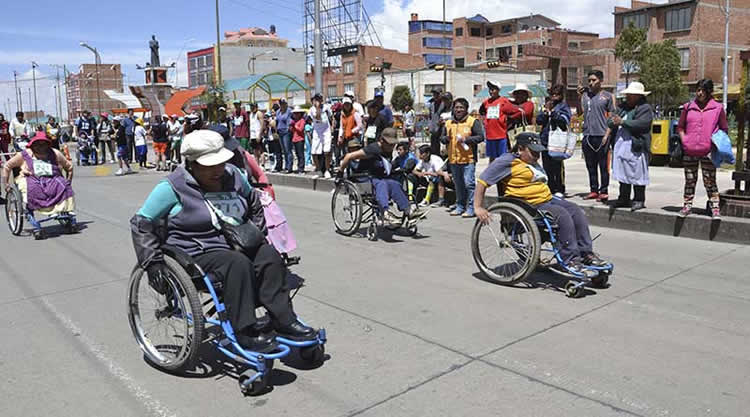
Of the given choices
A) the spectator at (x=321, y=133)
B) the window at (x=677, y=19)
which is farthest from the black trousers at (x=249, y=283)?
the window at (x=677, y=19)

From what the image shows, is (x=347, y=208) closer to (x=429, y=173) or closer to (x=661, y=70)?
(x=429, y=173)

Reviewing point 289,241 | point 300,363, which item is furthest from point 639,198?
point 300,363

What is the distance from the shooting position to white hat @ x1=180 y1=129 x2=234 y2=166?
4148mm

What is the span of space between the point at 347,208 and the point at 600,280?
4017 millimetres

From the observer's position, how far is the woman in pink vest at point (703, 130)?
8039 mm

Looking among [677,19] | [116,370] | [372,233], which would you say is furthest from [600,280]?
[677,19]

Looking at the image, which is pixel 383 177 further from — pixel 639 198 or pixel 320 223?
pixel 639 198

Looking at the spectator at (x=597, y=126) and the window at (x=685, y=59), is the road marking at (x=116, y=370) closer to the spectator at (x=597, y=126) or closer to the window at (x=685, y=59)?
the spectator at (x=597, y=126)

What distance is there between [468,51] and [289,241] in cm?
9520

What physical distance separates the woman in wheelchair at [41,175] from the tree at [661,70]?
4694 cm

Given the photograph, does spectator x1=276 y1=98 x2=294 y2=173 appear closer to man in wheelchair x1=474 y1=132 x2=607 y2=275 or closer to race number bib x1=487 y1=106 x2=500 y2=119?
race number bib x1=487 y1=106 x2=500 y2=119

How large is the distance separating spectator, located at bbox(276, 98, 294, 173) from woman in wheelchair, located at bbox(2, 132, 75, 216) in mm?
6805

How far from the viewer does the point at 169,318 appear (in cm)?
423

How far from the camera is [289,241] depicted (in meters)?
6.07
